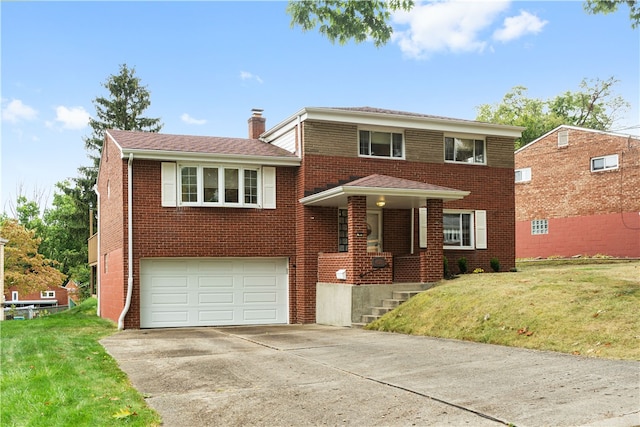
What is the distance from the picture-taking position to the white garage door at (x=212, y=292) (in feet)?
57.9

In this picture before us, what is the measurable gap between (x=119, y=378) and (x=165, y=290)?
9400mm

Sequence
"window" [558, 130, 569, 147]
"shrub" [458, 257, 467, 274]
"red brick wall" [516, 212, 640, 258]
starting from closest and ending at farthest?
1. "shrub" [458, 257, 467, 274]
2. "red brick wall" [516, 212, 640, 258]
3. "window" [558, 130, 569, 147]

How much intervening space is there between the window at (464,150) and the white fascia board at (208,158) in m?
5.16

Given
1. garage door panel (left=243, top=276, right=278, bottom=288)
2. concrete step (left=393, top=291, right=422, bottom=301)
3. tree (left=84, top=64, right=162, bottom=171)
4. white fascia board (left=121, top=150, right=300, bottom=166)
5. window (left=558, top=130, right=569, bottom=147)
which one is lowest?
concrete step (left=393, top=291, right=422, bottom=301)

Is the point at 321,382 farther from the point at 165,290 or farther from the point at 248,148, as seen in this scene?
the point at 248,148

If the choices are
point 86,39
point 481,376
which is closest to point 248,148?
point 86,39

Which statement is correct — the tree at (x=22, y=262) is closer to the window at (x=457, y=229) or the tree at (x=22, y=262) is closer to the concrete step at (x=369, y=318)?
A: the window at (x=457, y=229)

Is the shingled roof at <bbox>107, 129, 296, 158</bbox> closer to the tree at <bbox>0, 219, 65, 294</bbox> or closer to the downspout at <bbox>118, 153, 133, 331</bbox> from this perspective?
the downspout at <bbox>118, 153, 133, 331</bbox>

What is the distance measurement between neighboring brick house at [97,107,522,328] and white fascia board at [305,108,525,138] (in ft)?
0.13

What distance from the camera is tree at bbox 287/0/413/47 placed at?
13414 mm

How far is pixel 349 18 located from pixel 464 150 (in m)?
8.34

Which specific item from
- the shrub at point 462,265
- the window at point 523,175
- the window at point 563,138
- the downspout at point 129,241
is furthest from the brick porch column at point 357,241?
the window at point 523,175

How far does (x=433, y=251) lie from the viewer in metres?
17.0

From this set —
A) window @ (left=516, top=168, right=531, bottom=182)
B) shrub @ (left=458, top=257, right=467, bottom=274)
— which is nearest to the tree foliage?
window @ (left=516, top=168, right=531, bottom=182)
